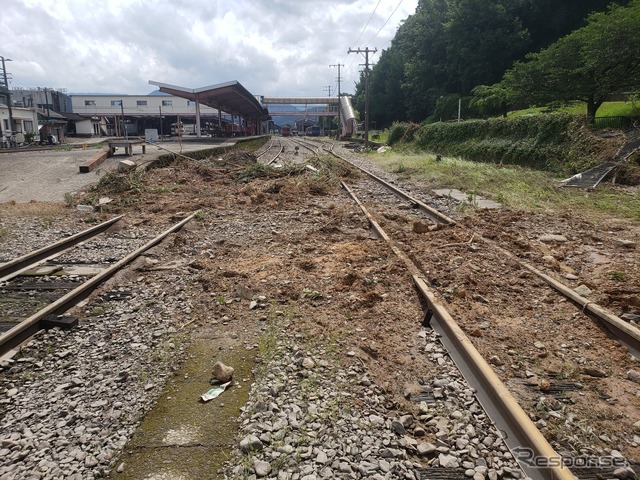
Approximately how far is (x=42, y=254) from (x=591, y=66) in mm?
23046

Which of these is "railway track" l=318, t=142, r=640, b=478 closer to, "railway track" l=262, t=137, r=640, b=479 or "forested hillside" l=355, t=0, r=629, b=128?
"railway track" l=262, t=137, r=640, b=479

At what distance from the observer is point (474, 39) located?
48.9 meters

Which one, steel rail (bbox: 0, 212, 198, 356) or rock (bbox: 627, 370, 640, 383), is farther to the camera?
steel rail (bbox: 0, 212, 198, 356)

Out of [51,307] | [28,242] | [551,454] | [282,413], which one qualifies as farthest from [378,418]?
[28,242]

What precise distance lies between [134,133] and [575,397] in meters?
80.6

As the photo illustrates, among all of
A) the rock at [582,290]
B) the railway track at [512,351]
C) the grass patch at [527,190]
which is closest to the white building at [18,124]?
the grass patch at [527,190]

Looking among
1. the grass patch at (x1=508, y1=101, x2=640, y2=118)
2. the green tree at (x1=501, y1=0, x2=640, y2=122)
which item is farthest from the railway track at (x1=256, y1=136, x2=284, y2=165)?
the grass patch at (x1=508, y1=101, x2=640, y2=118)

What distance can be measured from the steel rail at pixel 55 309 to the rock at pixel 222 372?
79.0 inches

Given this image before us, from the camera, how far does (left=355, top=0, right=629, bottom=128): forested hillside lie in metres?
46.4

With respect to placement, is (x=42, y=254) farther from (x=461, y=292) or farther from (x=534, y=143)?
(x=534, y=143)

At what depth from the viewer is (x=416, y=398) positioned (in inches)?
133

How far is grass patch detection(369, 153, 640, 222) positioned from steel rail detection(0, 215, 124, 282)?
29.7 ft

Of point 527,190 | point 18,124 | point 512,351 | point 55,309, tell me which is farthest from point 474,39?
point 55,309

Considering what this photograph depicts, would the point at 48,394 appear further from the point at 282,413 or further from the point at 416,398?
the point at 416,398
